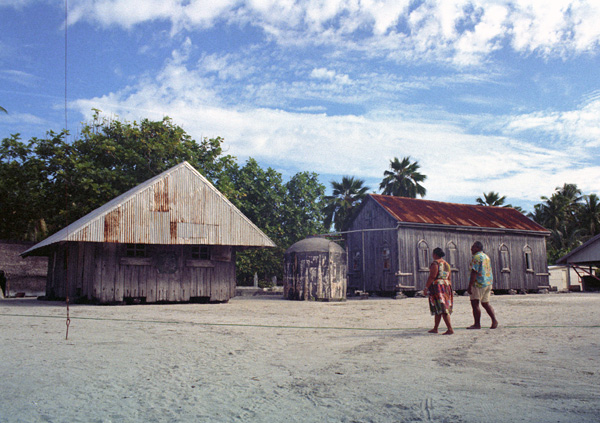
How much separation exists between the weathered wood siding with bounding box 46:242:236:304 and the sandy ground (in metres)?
8.51

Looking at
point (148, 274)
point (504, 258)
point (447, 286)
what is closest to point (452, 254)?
point (504, 258)

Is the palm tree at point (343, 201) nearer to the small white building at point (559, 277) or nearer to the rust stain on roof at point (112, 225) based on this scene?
the small white building at point (559, 277)

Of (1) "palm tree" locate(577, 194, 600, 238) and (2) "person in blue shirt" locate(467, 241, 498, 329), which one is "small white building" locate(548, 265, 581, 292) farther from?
(2) "person in blue shirt" locate(467, 241, 498, 329)

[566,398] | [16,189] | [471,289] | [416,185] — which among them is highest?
[416,185]

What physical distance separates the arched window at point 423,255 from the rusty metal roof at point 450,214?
4.14 ft

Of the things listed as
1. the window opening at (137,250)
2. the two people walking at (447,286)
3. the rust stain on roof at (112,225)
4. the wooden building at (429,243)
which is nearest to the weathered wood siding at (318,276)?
the wooden building at (429,243)

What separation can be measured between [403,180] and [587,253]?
1767cm

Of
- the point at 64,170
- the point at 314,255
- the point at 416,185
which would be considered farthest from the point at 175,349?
the point at 416,185

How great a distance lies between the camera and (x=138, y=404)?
156 inches

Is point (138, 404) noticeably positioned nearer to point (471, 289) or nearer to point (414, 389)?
point (414, 389)

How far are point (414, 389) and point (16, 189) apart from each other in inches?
1172

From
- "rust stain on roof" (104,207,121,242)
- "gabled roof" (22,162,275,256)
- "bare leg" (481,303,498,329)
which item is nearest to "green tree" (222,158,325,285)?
"gabled roof" (22,162,275,256)

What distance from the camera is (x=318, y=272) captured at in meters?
21.2

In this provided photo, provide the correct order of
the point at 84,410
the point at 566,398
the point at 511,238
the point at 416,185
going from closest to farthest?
the point at 84,410 < the point at 566,398 < the point at 511,238 < the point at 416,185
